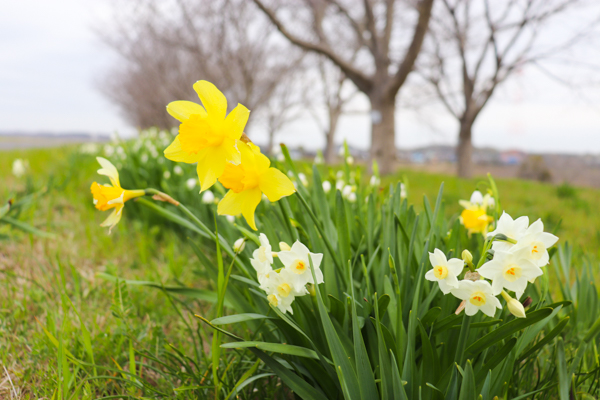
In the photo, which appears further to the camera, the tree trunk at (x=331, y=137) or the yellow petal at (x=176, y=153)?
the tree trunk at (x=331, y=137)

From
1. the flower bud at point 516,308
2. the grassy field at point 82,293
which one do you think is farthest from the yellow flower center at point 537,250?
the grassy field at point 82,293

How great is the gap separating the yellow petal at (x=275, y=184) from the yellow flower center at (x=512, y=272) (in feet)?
1.58

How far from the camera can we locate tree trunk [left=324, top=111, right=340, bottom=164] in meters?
16.1

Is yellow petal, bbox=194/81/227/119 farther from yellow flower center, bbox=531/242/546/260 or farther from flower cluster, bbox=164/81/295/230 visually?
yellow flower center, bbox=531/242/546/260

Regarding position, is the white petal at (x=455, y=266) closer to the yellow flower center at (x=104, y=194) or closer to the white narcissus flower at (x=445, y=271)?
the white narcissus flower at (x=445, y=271)

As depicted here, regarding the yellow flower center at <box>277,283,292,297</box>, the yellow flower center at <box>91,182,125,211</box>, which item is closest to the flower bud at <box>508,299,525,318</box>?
the yellow flower center at <box>277,283,292,297</box>

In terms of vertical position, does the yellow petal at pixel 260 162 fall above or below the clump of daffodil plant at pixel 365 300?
above

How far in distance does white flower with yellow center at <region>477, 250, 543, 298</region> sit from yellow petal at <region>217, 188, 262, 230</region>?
1.68 feet

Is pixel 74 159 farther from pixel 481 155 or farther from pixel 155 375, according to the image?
pixel 481 155

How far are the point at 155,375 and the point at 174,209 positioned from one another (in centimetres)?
174

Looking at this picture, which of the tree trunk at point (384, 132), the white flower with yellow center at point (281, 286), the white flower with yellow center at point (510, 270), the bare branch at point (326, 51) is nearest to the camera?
the white flower with yellow center at point (510, 270)

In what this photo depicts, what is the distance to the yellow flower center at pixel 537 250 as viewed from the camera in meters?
0.74

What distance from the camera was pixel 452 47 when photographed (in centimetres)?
952

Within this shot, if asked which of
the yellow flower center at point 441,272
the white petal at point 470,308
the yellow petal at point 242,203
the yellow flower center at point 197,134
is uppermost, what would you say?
the yellow flower center at point 197,134
